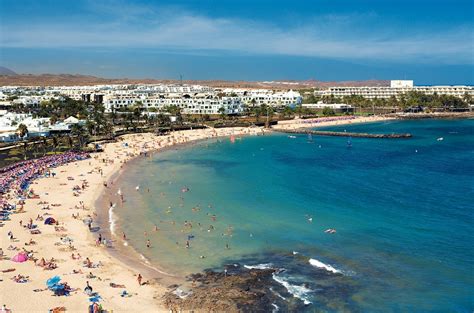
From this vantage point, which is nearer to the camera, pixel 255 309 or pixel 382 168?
pixel 255 309

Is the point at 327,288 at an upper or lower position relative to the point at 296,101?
lower

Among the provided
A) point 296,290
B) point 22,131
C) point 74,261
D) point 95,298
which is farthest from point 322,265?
point 22,131

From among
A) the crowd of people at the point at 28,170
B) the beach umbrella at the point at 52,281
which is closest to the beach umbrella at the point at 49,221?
the crowd of people at the point at 28,170

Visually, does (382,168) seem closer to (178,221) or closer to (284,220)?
(284,220)

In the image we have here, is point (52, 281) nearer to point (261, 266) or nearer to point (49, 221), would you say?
point (261, 266)

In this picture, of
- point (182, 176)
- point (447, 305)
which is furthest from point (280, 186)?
point (447, 305)

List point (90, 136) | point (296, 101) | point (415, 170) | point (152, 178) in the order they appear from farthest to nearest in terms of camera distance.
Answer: point (296, 101)
point (90, 136)
point (415, 170)
point (152, 178)

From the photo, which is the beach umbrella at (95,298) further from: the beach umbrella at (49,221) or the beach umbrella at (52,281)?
the beach umbrella at (49,221)
